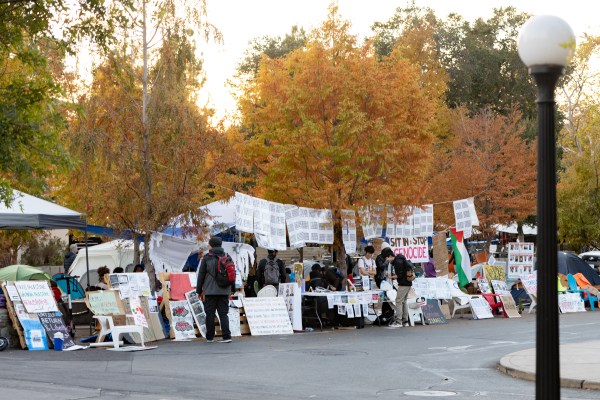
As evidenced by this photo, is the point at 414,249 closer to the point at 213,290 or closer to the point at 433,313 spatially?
the point at 433,313

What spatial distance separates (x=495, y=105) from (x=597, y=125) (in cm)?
611

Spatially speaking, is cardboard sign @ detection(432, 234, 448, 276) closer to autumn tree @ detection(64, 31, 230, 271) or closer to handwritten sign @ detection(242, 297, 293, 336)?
autumn tree @ detection(64, 31, 230, 271)

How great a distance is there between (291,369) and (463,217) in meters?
16.3

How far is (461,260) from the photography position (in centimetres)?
2822

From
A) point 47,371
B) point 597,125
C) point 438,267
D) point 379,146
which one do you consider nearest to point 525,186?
point 597,125

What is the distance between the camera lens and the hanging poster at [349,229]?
2494 centimetres

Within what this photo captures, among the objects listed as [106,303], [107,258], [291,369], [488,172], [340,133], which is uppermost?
[488,172]

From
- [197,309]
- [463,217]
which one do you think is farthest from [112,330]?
[463,217]

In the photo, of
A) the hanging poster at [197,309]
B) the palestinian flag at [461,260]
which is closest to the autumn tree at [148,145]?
the hanging poster at [197,309]

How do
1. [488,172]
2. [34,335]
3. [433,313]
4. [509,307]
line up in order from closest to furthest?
[34,335] < [433,313] < [509,307] < [488,172]

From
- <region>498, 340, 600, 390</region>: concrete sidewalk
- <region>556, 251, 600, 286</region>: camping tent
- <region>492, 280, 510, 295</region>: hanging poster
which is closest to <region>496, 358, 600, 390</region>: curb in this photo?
<region>498, 340, 600, 390</region>: concrete sidewalk

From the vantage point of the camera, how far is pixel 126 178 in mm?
22016

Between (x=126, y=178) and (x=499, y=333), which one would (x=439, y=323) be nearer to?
(x=499, y=333)

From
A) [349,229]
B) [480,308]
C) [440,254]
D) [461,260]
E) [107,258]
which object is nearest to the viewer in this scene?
[349,229]
